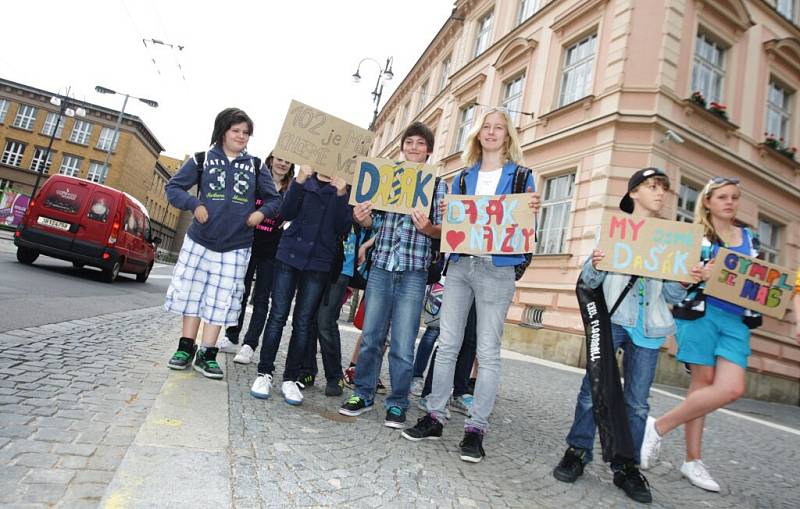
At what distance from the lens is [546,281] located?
36.3ft

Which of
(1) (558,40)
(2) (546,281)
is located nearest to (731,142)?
(1) (558,40)

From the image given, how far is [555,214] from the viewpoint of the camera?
38.2 feet

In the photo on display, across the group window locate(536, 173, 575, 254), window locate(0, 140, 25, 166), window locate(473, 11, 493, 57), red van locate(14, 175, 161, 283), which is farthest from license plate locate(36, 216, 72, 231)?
window locate(0, 140, 25, 166)

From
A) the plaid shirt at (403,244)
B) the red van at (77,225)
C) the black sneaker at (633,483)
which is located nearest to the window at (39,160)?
the red van at (77,225)

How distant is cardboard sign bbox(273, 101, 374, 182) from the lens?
3229 mm

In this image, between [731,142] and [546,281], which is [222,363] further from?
[731,142]

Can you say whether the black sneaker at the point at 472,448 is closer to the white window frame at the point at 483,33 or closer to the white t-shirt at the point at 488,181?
the white t-shirt at the point at 488,181

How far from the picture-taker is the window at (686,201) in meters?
10.8

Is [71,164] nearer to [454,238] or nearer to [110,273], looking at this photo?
[110,273]

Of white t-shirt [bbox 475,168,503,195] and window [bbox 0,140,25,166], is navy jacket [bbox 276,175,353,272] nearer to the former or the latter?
white t-shirt [bbox 475,168,503,195]

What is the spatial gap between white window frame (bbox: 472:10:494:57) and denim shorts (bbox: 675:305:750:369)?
16.6 m

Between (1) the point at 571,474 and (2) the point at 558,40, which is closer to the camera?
(1) the point at 571,474

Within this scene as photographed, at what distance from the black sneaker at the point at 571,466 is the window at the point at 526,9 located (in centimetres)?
1514

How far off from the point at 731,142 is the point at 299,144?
1259 cm
